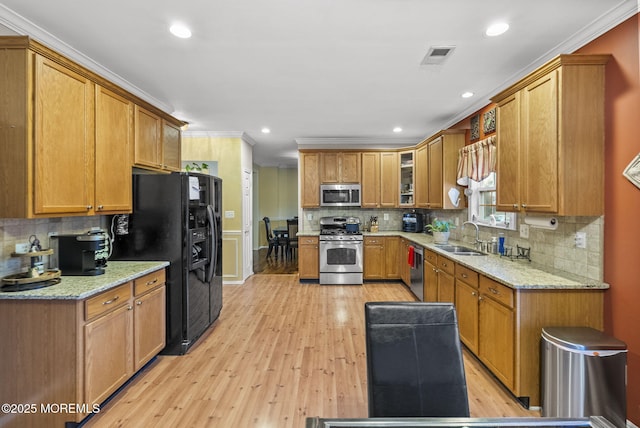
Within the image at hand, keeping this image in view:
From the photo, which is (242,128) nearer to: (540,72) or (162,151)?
(162,151)

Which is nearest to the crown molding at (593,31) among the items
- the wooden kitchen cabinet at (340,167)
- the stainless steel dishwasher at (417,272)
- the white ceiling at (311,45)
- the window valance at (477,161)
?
the white ceiling at (311,45)

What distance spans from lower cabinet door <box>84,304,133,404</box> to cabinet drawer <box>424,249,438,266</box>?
3203mm

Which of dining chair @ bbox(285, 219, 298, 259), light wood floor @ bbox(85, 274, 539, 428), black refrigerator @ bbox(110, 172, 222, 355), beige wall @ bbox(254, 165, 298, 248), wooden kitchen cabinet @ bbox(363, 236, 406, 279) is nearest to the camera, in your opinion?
light wood floor @ bbox(85, 274, 539, 428)

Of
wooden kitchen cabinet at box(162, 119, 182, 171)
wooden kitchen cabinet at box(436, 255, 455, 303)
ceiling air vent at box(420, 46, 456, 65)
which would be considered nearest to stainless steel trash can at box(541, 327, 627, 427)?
wooden kitchen cabinet at box(436, 255, 455, 303)

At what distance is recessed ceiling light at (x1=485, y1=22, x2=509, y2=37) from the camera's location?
220cm

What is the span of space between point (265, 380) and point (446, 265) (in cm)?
218

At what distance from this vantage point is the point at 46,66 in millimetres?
2027

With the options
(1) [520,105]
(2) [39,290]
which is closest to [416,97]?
(1) [520,105]

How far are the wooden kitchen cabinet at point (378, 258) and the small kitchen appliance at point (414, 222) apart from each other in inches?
20.7

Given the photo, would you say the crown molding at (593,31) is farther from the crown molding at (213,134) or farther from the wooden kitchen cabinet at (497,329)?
the crown molding at (213,134)

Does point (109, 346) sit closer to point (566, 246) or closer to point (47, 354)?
point (47, 354)

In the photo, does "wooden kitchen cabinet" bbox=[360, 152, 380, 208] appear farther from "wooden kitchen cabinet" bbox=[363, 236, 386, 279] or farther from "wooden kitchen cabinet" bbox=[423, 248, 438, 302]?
"wooden kitchen cabinet" bbox=[423, 248, 438, 302]

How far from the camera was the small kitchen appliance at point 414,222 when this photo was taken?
5824 millimetres

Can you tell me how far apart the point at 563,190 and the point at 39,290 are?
3559 mm
